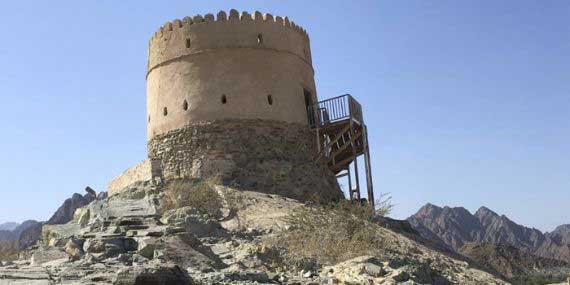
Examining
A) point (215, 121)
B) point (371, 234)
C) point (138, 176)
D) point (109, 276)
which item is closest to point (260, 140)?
point (215, 121)

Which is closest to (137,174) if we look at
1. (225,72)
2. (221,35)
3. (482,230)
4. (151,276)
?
(225,72)

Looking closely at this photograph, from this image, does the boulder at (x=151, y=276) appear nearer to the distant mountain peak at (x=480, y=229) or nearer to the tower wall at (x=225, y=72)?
the tower wall at (x=225, y=72)

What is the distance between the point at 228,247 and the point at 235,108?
7102 millimetres

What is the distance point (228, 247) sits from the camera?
11422 mm

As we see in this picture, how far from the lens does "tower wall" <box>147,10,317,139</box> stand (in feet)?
59.0

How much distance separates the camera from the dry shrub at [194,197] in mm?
14820

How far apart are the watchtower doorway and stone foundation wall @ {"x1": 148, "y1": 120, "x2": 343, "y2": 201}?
98 cm

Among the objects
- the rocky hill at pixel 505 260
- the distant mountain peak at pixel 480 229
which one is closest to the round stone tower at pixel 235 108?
the rocky hill at pixel 505 260

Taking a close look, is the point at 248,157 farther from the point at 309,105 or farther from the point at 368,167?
the point at 368,167

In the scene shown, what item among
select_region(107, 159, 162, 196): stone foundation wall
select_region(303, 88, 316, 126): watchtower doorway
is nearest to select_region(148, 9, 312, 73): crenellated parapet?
select_region(303, 88, 316, 126): watchtower doorway

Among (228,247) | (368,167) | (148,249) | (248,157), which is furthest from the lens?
(368,167)

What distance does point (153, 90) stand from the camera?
762 inches

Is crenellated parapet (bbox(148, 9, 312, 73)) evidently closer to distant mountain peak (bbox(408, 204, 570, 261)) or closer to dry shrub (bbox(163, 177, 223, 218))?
dry shrub (bbox(163, 177, 223, 218))

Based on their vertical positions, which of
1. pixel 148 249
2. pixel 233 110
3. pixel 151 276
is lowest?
pixel 151 276
